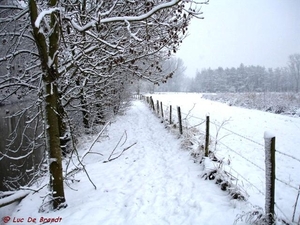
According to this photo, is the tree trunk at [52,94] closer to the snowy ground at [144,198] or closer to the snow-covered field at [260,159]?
the snowy ground at [144,198]

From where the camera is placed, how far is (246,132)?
1143 centimetres

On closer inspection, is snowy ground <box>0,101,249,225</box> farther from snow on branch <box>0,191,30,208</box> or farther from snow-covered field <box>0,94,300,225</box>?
snow on branch <box>0,191,30,208</box>

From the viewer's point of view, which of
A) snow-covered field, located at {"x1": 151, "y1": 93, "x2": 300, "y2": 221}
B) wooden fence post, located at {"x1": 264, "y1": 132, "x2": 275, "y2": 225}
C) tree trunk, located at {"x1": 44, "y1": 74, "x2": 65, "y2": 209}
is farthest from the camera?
snow-covered field, located at {"x1": 151, "y1": 93, "x2": 300, "y2": 221}

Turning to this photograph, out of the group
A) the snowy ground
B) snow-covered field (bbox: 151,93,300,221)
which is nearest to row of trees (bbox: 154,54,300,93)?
snow-covered field (bbox: 151,93,300,221)

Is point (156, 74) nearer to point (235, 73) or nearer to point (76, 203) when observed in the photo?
point (76, 203)

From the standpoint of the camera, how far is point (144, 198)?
4156 mm

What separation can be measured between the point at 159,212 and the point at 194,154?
2710 mm

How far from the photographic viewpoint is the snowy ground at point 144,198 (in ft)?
11.3

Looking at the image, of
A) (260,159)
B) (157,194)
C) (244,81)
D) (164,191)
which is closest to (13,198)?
(157,194)

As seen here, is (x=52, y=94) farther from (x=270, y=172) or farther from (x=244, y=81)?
(x=244, y=81)

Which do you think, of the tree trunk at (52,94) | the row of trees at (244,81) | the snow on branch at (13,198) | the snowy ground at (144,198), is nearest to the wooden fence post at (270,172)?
the snowy ground at (144,198)

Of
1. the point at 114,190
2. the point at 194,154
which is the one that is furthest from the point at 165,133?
the point at 114,190

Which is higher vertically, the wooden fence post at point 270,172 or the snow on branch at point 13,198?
the wooden fence post at point 270,172

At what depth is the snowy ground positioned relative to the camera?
3.44 metres
